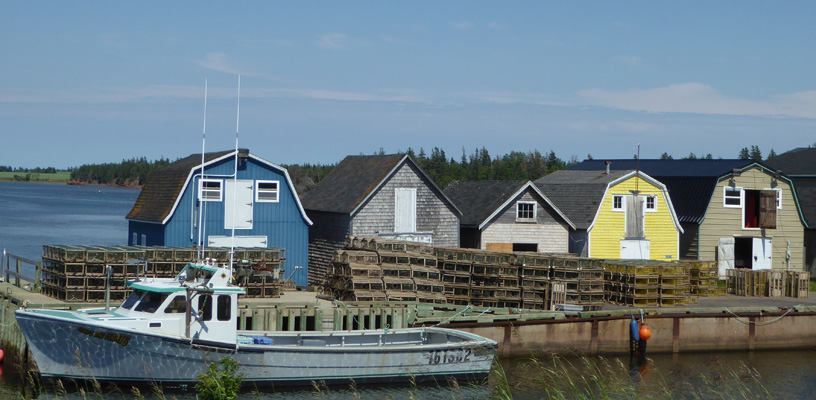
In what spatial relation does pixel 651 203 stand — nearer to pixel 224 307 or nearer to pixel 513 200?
pixel 513 200

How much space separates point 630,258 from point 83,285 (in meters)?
24.0

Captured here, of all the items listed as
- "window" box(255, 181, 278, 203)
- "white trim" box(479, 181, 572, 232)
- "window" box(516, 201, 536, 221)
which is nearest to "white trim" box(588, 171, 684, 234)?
"white trim" box(479, 181, 572, 232)

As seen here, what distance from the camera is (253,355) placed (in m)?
21.2

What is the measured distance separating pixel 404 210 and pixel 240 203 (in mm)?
6748

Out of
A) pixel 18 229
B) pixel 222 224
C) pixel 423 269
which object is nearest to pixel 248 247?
pixel 222 224

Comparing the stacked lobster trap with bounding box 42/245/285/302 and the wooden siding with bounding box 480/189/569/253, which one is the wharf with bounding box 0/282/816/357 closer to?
the stacked lobster trap with bounding box 42/245/285/302

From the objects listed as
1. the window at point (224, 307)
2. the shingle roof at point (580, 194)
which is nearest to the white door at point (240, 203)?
the window at point (224, 307)

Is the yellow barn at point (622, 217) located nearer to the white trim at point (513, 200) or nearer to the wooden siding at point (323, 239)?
the white trim at point (513, 200)

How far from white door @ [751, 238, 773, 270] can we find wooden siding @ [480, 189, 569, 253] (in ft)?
35.5

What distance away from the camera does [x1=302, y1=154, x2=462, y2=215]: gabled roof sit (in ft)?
114

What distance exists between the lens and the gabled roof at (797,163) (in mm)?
47156

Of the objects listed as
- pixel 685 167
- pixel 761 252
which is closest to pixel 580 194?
pixel 685 167

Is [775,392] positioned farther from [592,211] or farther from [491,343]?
[592,211]

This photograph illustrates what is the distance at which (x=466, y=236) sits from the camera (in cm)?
3844
